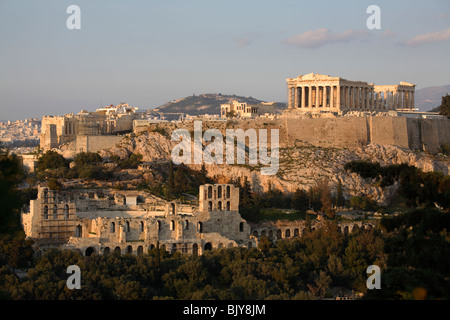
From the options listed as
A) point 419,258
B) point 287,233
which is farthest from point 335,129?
point 419,258

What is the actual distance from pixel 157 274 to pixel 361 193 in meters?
24.5

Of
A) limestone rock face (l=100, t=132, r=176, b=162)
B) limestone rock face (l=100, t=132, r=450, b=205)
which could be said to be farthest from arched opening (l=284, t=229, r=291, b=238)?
limestone rock face (l=100, t=132, r=176, b=162)

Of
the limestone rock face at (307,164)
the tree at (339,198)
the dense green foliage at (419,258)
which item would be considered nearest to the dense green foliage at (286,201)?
the tree at (339,198)

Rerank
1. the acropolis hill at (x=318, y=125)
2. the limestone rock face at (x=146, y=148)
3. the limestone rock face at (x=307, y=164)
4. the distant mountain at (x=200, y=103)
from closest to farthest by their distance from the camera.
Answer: the limestone rock face at (x=307, y=164) < the limestone rock face at (x=146, y=148) < the acropolis hill at (x=318, y=125) < the distant mountain at (x=200, y=103)

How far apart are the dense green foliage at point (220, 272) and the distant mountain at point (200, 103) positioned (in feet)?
380

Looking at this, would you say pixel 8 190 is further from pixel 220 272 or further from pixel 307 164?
pixel 307 164

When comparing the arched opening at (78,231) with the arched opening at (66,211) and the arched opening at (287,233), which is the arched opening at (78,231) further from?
the arched opening at (287,233)

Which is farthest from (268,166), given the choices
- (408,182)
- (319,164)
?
(408,182)

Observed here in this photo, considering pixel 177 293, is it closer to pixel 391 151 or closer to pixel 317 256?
pixel 317 256

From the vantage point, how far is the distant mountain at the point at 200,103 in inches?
6575

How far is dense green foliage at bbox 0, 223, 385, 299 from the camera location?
123 ft

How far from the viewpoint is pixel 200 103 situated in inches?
6934

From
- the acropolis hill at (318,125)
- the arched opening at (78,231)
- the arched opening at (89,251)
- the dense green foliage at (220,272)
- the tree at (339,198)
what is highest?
the acropolis hill at (318,125)

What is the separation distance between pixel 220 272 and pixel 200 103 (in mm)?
135198
